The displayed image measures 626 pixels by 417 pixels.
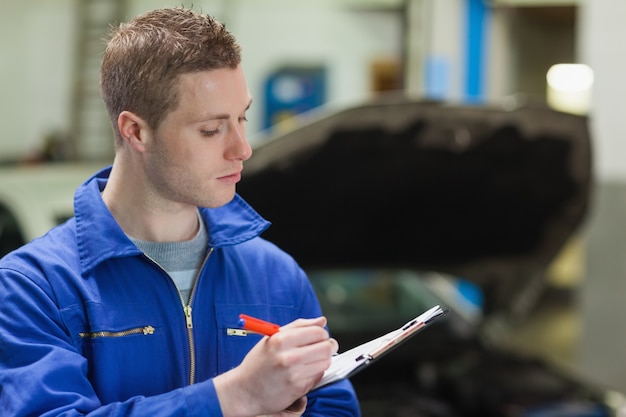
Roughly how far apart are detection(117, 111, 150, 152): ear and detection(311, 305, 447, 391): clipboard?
0.39 m

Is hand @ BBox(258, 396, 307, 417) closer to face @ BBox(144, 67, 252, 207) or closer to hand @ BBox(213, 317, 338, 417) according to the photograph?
hand @ BBox(213, 317, 338, 417)

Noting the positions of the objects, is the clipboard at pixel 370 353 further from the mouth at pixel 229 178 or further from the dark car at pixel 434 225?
the dark car at pixel 434 225

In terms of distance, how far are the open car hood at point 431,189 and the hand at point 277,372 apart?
1661 millimetres

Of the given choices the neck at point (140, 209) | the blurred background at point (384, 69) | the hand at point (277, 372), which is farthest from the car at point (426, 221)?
the hand at point (277, 372)

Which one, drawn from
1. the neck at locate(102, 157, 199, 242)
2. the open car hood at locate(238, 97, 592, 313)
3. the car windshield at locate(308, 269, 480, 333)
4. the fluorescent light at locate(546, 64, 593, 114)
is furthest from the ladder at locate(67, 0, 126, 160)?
the fluorescent light at locate(546, 64, 593, 114)

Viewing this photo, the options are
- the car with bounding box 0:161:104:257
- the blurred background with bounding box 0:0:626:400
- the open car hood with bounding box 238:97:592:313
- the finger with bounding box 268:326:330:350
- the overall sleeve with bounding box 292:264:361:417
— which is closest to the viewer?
the finger with bounding box 268:326:330:350

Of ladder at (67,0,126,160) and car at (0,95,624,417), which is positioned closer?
car at (0,95,624,417)

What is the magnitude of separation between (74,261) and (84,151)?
440cm

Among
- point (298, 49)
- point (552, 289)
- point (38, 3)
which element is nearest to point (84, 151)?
point (38, 3)

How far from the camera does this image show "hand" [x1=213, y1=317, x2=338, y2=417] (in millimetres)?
1142

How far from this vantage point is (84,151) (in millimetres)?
5551

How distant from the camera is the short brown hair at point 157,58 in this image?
1.24 m

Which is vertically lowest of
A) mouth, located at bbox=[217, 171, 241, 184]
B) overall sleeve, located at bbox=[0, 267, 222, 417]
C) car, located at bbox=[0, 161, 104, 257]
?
car, located at bbox=[0, 161, 104, 257]

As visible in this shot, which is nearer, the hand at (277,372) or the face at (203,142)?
the hand at (277,372)
